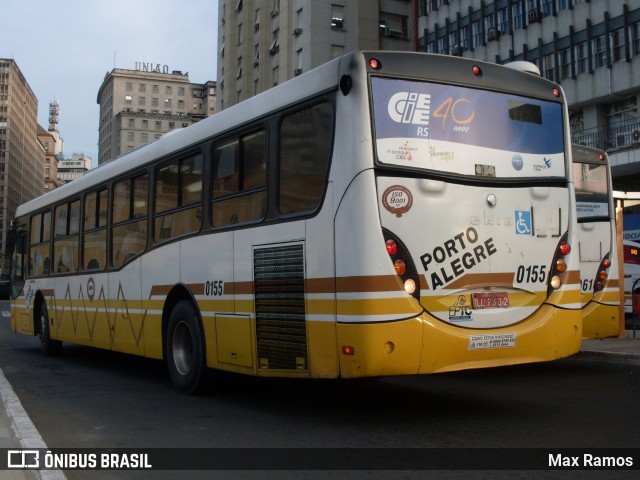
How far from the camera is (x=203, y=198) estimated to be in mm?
8641

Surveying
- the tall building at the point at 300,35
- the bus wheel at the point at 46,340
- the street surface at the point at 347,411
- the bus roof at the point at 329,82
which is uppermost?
the tall building at the point at 300,35

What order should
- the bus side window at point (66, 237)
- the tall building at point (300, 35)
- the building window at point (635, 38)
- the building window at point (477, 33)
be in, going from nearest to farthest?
the bus side window at point (66, 237)
the building window at point (635, 38)
the building window at point (477, 33)
the tall building at point (300, 35)

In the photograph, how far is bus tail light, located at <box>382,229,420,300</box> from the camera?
6.38 meters

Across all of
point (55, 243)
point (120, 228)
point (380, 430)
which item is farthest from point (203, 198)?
point (55, 243)

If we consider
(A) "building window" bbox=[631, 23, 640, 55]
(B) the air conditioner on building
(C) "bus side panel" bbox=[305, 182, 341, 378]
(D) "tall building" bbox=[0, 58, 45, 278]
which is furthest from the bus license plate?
(D) "tall building" bbox=[0, 58, 45, 278]

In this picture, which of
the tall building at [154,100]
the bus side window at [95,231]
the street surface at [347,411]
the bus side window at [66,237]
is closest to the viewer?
the street surface at [347,411]

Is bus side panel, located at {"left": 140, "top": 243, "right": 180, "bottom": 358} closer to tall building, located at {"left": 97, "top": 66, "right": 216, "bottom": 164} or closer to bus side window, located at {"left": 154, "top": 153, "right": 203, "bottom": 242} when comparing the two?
bus side window, located at {"left": 154, "top": 153, "right": 203, "bottom": 242}

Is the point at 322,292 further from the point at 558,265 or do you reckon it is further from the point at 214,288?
the point at 558,265

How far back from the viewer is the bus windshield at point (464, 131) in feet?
21.6

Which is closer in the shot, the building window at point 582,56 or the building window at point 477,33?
the building window at point 582,56

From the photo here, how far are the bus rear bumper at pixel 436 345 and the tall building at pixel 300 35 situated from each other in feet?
130

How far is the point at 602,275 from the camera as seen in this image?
1119 centimetres

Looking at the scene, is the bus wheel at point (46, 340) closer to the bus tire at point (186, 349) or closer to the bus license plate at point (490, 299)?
the bus tire at point (186, 349)

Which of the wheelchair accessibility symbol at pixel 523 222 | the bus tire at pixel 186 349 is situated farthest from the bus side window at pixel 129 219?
the wheelchair accessibility symbol at pixel 523 222
